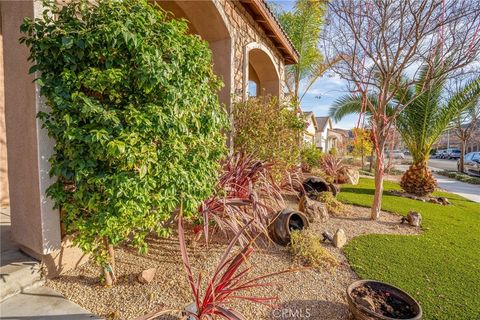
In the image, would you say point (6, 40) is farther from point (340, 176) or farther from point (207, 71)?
point (340, 176)

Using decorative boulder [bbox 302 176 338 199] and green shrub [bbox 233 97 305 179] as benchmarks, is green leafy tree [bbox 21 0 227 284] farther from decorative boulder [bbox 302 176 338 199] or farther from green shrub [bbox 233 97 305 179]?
decorative boulder [bbox 302 176 338 199]

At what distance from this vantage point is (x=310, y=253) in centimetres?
339

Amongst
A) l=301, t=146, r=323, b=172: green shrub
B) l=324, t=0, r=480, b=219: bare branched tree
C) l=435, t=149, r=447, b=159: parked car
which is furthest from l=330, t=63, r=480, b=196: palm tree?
l=435, t=149, r=447, b=159: parked car

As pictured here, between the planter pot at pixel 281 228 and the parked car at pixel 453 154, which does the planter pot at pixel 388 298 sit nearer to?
the planter pot at pixel 281 228

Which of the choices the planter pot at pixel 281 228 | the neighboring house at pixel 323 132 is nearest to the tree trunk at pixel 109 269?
the planter pot at pixel 281 228

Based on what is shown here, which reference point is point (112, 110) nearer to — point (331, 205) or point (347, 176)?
point (331, 205)

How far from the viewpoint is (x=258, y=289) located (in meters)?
2.74

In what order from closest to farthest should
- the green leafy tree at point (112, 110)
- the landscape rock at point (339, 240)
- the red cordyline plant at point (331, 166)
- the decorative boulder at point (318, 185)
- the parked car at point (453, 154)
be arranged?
1. the green leafy tree at point (112, 110)
2. the landscape rock at point (339, 240)
3. the decorative boulder at point (318, 185)
4. the red cordyline plant at point (331, 166)
5. the parked car at point (453, 154)

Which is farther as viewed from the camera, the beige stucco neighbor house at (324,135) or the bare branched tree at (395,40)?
the beige stucco neighbor house at (324,135)

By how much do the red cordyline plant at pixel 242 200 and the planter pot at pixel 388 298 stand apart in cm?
113

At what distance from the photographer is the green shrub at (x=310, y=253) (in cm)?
333

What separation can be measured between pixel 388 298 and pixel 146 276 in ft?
8.24

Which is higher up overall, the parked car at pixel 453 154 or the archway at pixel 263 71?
the archway at pixel 263 71

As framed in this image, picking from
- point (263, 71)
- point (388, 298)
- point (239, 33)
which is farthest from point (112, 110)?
point (263, 71)
